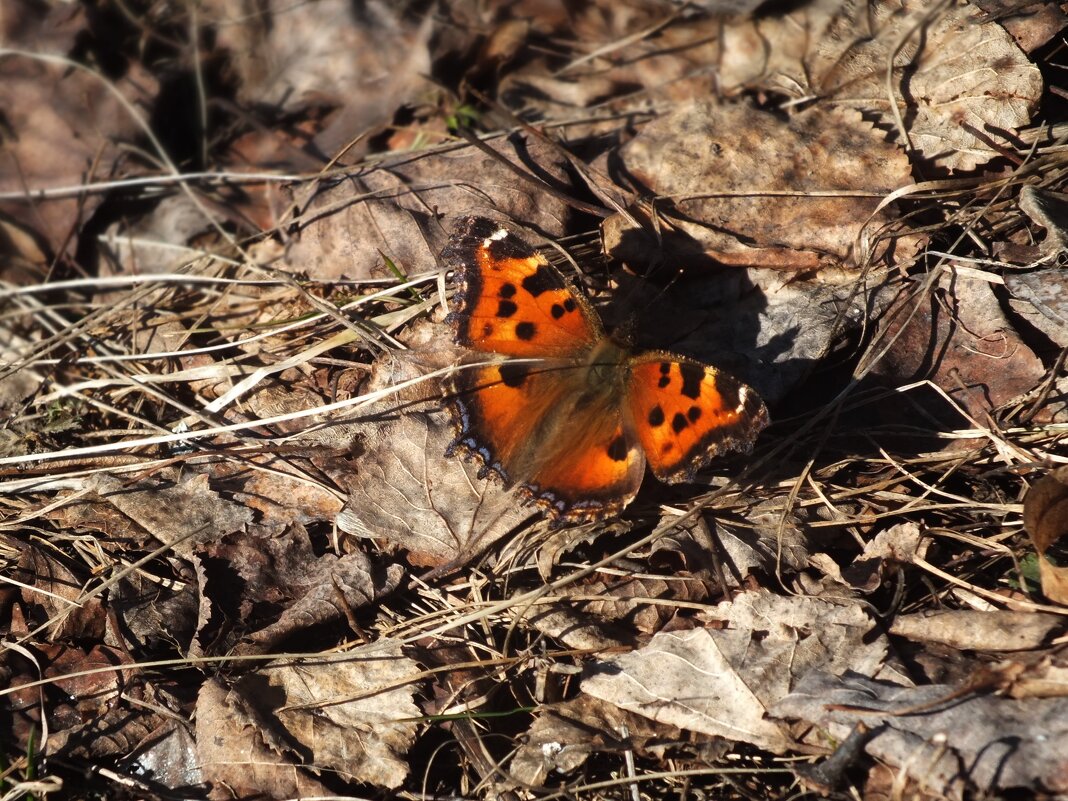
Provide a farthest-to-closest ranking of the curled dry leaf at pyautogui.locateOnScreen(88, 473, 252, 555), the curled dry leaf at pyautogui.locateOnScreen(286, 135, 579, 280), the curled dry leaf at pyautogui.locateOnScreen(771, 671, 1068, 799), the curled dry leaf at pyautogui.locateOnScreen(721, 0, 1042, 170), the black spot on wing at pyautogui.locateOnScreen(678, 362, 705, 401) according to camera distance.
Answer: the curled dry leaf at pyautogui.locateOnScreen(286, 135, 579, 280) → the curled dry leaf at pyautogui.locateOnScreen(721, 0, 1042, 170) → the curled dry leaf at pyautogui.locateOnScreen(88, 473, 252, 555) → the black spot on wing at pyautogui.locateOnScreen(678, 362, 705, 401) → the curled dry leaf at pyautogui.locateOnScreen(771, 671, 1068, 799)

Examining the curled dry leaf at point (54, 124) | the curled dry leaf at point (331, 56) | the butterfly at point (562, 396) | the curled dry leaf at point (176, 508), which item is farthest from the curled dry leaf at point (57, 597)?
the curled dry leaf at point (331, 56)

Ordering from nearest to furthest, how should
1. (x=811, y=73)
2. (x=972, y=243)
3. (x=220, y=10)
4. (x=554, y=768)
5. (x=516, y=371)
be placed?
(x=554, y=768) → (x=516, y=371) → (x=972, y=243) → (x=811, y=73) → (x=220, y=10)

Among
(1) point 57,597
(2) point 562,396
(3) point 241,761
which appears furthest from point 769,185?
(1) point 57,597

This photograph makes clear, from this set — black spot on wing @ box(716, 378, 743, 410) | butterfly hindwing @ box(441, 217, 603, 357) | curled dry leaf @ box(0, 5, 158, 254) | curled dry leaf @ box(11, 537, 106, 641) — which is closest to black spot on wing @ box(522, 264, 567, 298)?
butterfly hindwing @ box(441, 217, 603, 357)

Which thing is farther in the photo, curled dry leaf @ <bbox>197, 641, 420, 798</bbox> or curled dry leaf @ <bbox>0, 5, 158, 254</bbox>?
curled dry leaf @ <bbox>0, 5, 158, 254</bbox>

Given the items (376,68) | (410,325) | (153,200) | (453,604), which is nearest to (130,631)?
(453,604)

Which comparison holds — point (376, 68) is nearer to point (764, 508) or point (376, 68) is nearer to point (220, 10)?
point (220, 10)

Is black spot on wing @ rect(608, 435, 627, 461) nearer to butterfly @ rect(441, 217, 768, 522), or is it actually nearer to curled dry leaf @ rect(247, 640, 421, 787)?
butterfly @ rect(441, 217, 768, 522)

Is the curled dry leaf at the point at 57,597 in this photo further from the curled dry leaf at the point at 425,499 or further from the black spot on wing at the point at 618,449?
the black spot on wing at the point at 618,449
